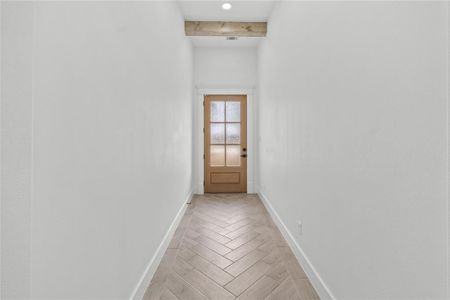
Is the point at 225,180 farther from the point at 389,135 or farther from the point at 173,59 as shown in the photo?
the point at 389,135

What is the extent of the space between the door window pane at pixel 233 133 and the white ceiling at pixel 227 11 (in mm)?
1925

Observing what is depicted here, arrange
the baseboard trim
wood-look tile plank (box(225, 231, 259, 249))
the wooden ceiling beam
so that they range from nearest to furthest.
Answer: the baseboard trim, wood-look tile plank (box(225, 231, 259, 249)), the wooden ceiling beam

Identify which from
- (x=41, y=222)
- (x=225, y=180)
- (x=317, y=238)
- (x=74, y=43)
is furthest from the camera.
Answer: (x=225, y=180)

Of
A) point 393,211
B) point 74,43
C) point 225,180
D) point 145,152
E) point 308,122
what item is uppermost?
point 74,43

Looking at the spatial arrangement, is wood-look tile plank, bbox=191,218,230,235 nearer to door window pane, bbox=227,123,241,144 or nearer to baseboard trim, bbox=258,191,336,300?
baseboard trim, bbox=258,191,336,300

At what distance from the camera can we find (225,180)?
5.15 m

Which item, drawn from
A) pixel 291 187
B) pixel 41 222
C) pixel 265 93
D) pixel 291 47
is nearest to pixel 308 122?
pixel 291 187

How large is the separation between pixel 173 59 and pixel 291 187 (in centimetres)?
Answer: 203

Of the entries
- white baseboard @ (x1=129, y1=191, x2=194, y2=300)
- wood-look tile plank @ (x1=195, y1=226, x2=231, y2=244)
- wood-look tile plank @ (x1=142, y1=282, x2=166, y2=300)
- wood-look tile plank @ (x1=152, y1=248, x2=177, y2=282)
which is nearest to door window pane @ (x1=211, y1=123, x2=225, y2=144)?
wood-look tile plank @ (x1=195, y1=226, x2=231, y2=244)

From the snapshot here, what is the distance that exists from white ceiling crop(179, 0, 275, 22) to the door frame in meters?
1.39

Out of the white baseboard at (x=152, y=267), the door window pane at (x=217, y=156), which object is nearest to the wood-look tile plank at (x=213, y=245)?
the white baseboard at (x=152, y=267)

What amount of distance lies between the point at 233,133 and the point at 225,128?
19 centimetres

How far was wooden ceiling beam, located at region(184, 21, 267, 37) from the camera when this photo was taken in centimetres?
399

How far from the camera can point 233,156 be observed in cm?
514
